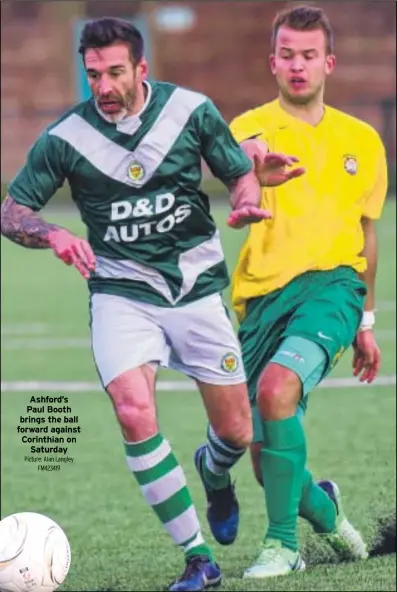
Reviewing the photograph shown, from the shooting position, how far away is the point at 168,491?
5246mm

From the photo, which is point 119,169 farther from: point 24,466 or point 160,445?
point 24,466

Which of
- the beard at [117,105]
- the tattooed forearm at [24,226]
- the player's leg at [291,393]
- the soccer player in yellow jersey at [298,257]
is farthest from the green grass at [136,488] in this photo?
the beard at [117,105]

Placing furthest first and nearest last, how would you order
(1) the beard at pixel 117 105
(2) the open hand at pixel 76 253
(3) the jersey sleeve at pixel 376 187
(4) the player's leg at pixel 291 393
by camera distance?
(3) the jersey sleeve at pixel 376 187
(4) the player's leg at pixel 291 393
(1) the beard at pixel 117 105
(2) the open hand at pixel 76 253

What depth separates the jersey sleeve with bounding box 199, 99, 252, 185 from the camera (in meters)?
4.96

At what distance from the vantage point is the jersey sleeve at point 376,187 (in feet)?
18.6

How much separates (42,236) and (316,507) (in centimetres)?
177

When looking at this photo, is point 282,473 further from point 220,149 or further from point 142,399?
point 220,149

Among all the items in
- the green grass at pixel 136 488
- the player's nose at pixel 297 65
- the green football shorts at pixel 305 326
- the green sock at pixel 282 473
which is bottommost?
the green grass at pixel 136 488

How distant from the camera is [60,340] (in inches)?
518

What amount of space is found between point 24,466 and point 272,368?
3.32 meters

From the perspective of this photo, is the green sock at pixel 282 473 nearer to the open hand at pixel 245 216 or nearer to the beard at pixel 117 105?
the open hand at pixel 245 216

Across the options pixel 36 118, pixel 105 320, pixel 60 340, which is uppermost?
pixel 105 320

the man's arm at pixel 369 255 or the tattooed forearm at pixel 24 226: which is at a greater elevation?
the tattooed forearm at pixel 24 226

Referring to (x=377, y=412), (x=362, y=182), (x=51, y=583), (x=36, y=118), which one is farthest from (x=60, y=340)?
(x=36, y=118)
